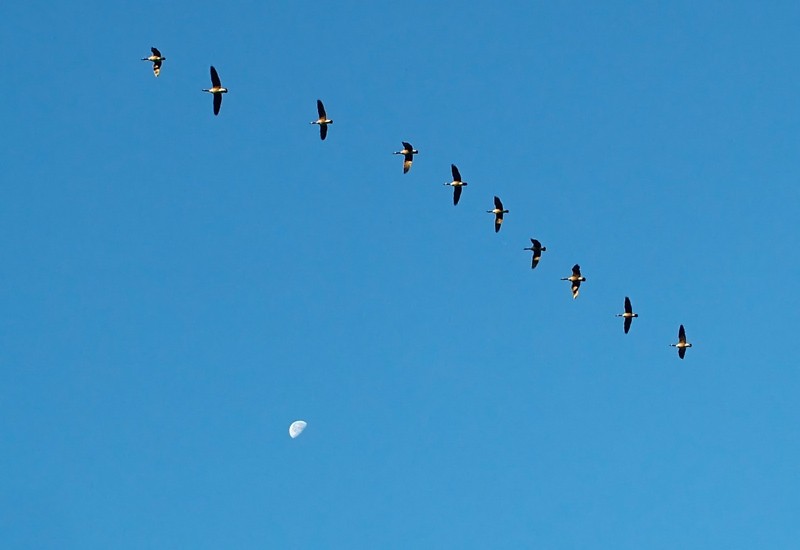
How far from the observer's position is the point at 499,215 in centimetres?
13000

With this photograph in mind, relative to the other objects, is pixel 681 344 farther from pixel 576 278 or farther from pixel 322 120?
pixel 322 120

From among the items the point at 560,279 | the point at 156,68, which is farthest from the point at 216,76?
the point at 560,279

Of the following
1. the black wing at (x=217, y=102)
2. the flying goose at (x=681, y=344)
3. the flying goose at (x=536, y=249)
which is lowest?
the flying goose at (x=681, y=344)

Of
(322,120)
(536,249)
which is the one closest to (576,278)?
(536,249)

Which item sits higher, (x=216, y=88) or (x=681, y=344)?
(x=216, y=88)

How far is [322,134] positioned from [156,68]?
15724mm

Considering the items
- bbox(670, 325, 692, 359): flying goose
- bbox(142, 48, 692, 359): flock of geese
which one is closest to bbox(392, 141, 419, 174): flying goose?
bbox(142, 48, 692, 359): flock of geese

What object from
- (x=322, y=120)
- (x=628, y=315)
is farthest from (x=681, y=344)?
(x=322, y=120)

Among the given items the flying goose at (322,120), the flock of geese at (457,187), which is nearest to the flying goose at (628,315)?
the flock of geese at (457,187)

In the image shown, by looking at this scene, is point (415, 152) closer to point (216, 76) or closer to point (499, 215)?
point (499, 215)

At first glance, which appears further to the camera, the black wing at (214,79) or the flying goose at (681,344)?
the flying goose at (681,344)

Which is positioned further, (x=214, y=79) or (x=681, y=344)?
(x=681, y=344)

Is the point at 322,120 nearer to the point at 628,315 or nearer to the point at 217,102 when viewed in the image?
the point at 217,102

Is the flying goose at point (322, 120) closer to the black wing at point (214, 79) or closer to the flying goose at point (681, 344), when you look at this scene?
the black wing at point (214, 79)
